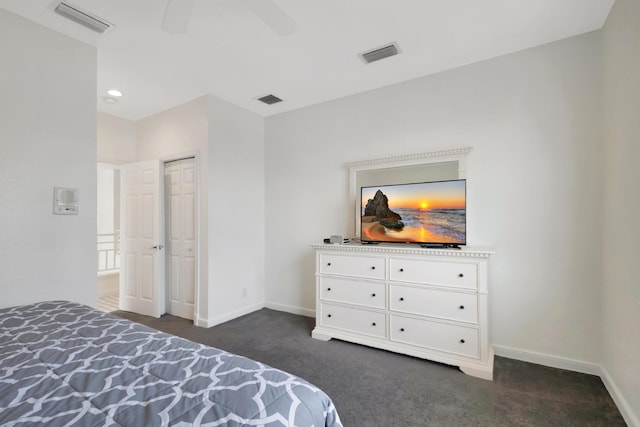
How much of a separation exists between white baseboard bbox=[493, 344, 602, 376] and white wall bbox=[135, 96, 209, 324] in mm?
3063

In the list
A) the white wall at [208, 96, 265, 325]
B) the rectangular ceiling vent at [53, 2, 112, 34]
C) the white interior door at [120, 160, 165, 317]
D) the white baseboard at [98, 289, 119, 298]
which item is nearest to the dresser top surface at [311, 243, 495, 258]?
the white wall at [208, 96, 265, 325]

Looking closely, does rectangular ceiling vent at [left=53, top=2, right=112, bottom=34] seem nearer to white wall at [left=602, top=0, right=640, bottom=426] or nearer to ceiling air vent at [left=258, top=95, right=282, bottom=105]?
ceiling air vent at [left=258, top=95, right=282, bottom=105]

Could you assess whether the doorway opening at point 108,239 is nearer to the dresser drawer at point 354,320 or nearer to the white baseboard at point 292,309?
the white baseboard at point 292,309

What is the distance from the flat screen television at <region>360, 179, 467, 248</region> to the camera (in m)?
2.68

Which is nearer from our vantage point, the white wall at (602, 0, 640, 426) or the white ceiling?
the white wall at (602, 0, 640, 426)

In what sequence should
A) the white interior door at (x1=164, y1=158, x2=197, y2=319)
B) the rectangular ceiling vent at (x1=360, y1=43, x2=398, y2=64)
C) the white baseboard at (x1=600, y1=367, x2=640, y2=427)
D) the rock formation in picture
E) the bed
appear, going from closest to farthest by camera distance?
the bed
the white baseboard at (x1=600, y1=367, x2=640, y2=427)
the rectangular ceiling vent at (x1=360, y1=43, x2=398, y2=64)
the rock formation in picture
the white interior door at (x1=164, y1=158, x2=197, y2=319)

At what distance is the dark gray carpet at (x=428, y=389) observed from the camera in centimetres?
181

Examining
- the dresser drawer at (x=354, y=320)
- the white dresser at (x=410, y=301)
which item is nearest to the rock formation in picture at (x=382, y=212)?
the white dresser at (x=410, y=301)

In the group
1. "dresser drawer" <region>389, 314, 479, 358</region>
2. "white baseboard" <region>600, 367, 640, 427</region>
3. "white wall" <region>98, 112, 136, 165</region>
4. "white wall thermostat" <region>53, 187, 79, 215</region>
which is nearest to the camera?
"white baseboard" <region>600, 367, 640, 427</region>

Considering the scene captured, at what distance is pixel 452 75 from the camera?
287 centimetres

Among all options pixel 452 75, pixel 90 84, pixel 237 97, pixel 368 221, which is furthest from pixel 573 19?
pixel 90 84

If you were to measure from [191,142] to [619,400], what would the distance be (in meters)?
4.40

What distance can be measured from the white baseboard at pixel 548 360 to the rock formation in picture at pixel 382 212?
1411 mm

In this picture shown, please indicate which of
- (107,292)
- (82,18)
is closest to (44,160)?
(82,18)
